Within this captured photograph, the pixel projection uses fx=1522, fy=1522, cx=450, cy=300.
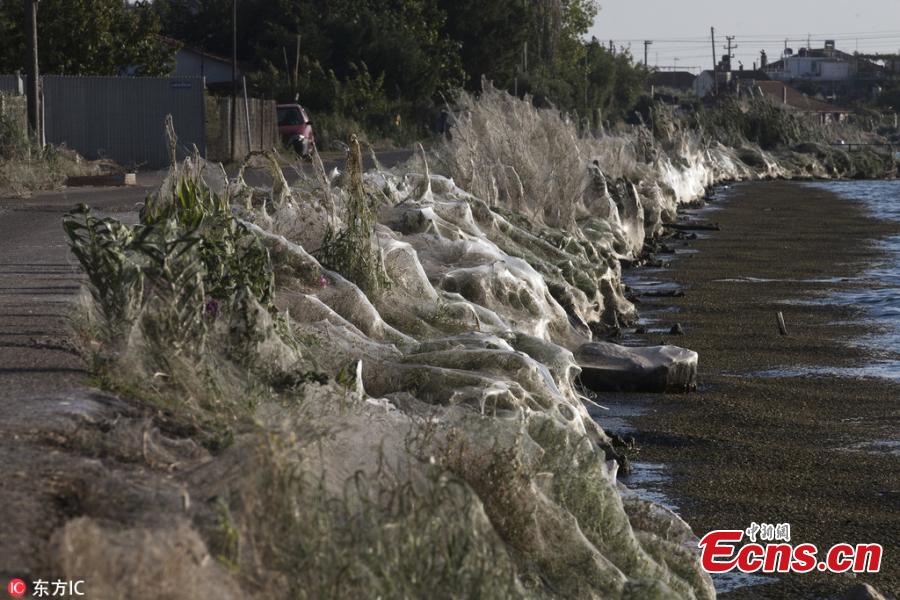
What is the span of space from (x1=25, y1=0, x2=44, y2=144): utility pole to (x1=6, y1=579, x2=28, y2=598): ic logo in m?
21.8

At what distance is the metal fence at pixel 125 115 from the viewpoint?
29.6 m

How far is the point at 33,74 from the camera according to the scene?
2534 cm

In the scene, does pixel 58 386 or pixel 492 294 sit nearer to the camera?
pixel 58 386

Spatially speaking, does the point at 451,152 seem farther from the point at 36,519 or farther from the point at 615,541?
the point at 36,519

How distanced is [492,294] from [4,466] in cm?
705

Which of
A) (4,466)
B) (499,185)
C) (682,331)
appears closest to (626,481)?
(4,466)

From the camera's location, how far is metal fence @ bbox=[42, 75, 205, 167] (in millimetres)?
29625

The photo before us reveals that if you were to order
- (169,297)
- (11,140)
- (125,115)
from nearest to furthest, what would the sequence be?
(169,297) < (11,140) < (125,115)

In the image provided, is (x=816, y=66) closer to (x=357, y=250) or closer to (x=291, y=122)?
(x=291, y=122)

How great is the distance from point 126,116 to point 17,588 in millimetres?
26914

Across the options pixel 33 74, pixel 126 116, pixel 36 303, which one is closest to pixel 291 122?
pixel 126 116

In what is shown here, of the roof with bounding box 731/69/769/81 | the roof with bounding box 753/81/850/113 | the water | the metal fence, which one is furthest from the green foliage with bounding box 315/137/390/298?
the roof with bounding box 731/69/769/81

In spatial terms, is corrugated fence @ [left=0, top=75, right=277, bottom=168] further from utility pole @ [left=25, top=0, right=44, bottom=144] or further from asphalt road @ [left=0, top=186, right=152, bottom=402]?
asphalt road @ [left=0, top=186, right=152, bottom=402]

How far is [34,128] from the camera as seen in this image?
25.5 meters
